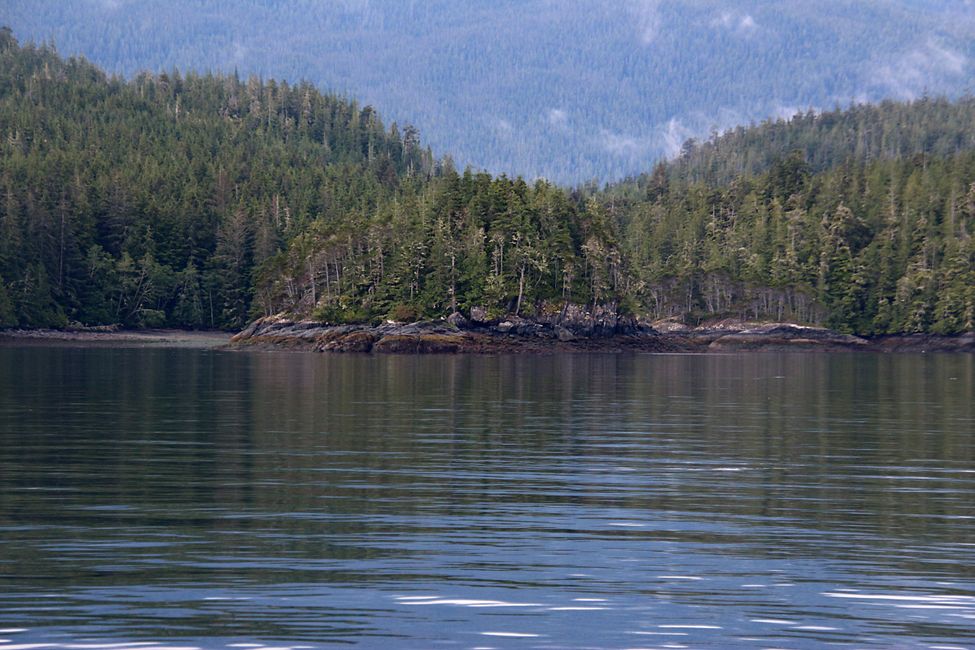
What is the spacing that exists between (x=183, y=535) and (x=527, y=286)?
127 m

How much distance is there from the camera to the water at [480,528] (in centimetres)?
1538

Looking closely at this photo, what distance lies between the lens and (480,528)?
22109 millimetres

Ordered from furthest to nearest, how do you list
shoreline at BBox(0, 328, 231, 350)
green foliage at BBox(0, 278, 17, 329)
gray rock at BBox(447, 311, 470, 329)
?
1. green foliage at BBox(0, 278, 17, 329)
2. shoreline at BBox(0, 328, 231, 350)
3. gray rock at BBox(447, 311, 470, 329)

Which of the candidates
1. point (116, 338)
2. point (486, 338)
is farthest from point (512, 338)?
point (116, 338)

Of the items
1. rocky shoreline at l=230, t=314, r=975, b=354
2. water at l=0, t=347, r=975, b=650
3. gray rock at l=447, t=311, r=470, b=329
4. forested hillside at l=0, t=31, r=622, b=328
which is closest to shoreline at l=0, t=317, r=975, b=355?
rocky shoreline at l=230, t=314, r=975, b=354

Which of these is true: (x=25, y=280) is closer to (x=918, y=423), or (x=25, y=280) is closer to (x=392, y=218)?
(x=392, y=218)

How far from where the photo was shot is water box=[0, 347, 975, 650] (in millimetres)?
15375

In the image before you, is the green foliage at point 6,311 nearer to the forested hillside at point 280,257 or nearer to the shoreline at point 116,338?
the forested hillside at point 280,257

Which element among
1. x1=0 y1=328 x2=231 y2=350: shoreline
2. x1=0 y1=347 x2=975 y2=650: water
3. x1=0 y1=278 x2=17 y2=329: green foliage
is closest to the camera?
x1=0 y1=347 x2=975 y2=650: water

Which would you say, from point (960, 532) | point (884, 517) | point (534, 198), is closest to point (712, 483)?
point (884, 517)

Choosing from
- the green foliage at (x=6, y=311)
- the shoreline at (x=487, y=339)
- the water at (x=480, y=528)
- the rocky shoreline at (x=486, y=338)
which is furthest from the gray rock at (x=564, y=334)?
the water at (x=480, y=528)

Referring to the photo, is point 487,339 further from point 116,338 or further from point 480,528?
point 480,528

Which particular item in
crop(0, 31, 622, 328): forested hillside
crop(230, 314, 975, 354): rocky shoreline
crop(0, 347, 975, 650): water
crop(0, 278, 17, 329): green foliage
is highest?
crop(0, 31, 622, 328): forested hillside

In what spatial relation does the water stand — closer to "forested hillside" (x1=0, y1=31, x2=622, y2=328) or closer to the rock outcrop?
the rock outcrop
